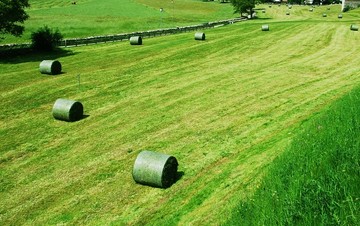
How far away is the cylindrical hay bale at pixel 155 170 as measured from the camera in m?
11.7

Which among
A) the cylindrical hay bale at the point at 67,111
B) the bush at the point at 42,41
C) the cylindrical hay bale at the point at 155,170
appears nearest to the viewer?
the cylindrical hay bale at the point at 155,170

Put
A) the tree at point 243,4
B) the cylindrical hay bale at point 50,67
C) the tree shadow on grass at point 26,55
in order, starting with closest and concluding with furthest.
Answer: the cylindrical hay bale at point 50,67 < the tree shadow on grass at point 26,55 < the tree at point 243,4

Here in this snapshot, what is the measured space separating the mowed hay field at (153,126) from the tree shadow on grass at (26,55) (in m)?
0.42

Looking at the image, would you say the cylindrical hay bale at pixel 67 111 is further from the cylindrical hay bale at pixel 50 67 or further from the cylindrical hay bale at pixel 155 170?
the cylindrical hay bale at pixel 50 67

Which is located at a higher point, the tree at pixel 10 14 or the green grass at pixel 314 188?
the tree at pixel 10 14

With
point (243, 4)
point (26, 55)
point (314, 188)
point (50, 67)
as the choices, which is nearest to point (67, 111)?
point (50, 67)

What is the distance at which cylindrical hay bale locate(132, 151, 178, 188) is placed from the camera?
38.3ft

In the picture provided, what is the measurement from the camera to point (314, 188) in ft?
24.3

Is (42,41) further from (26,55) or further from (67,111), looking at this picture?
(67,111)

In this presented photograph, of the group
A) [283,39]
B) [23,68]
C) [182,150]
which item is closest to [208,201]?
[182,150]

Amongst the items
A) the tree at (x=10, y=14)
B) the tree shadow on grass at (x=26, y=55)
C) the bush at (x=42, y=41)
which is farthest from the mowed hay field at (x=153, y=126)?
the bush at (x=42, y=41)

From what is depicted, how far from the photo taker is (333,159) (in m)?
8.52

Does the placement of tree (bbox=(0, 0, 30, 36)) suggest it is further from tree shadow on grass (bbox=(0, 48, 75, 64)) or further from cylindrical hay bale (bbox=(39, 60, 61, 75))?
cylindrical hay bale (bbox=(39, 60, 61, 75))

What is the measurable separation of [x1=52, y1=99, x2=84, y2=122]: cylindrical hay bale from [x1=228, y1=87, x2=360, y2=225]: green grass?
11429 mm
